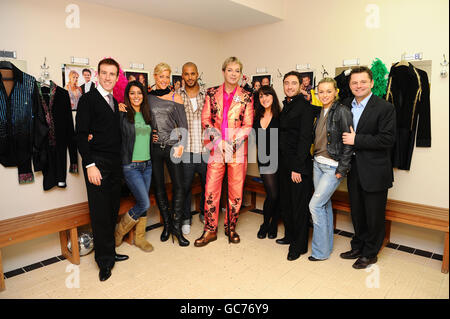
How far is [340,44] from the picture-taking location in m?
3.27

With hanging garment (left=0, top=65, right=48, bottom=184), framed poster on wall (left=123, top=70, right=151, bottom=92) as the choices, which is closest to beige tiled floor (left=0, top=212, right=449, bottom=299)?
hanging garment (left=0, top=65, right=48, bottom=184)

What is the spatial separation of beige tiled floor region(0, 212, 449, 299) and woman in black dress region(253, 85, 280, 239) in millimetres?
625

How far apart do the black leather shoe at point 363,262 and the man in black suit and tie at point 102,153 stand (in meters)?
2.01

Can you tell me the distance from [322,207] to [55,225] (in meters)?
2.22

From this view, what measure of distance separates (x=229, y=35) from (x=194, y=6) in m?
1.12

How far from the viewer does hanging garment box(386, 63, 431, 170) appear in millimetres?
2756

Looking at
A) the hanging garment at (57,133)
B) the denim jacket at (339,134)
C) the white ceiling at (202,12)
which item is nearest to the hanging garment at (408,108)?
the denim jacket at (339,134)

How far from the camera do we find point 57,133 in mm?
2795

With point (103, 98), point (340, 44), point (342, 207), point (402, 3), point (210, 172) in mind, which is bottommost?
point (342, 207)

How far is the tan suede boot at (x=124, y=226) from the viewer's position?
9.41ft

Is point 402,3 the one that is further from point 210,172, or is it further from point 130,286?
point 130,286

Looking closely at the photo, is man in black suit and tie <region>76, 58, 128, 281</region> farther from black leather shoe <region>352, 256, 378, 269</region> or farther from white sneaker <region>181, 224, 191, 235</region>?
black leather shoe <region>352, 256, 378, 269</region>

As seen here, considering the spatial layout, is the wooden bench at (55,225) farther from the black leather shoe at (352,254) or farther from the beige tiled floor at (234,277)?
the black leather shoe at (352,254)

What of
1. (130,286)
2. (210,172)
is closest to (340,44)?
(210,172)
